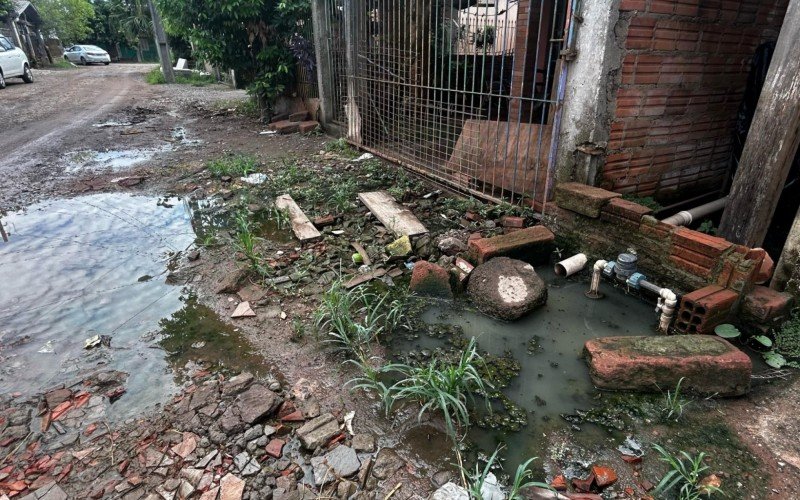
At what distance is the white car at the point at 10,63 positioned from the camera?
1446cm

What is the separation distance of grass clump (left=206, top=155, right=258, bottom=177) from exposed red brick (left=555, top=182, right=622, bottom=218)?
441cm

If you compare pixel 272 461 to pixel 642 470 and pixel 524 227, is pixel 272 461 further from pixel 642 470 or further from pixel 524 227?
pixel 524 227

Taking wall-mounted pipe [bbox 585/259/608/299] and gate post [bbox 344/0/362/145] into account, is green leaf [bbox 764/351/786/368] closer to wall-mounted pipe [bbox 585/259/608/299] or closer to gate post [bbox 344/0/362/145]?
wall-mounted pipe [bbox 585/259/608/299]

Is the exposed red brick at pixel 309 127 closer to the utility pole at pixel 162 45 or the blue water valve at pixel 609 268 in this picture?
the blue water valve at pixel 609 268

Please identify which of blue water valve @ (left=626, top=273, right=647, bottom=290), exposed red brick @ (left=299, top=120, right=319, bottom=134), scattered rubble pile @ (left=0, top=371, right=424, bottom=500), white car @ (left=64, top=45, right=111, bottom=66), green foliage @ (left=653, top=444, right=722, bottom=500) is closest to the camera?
green foliage @ (left=653, top=444, right=722, bottom=500)

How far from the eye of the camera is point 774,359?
265cm

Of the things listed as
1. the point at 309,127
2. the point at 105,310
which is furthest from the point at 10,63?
the point at 105,310

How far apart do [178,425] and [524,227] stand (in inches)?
126

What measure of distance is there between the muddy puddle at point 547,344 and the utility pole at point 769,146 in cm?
96

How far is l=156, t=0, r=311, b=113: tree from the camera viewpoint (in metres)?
8.80

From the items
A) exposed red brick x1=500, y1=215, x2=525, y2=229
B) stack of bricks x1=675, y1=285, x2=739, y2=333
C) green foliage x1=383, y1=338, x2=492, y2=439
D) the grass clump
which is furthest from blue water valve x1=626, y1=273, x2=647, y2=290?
the grass clump

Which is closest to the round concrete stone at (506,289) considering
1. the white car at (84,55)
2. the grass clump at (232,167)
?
the grass clump at (232,167)

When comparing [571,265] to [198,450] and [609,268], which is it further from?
[198,450]

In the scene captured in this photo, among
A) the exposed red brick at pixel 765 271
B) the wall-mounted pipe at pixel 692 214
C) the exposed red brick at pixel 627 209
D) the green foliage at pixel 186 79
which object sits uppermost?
the green foliage at pixel 186 79
